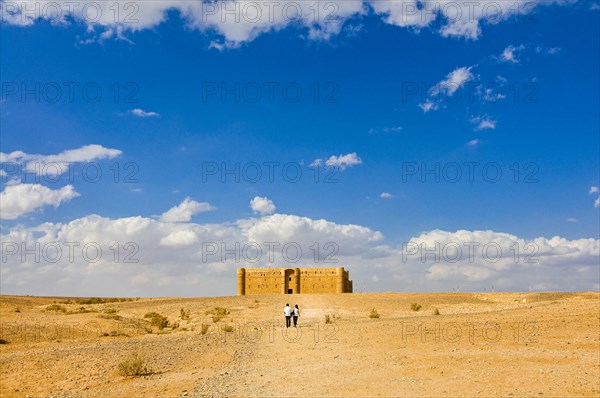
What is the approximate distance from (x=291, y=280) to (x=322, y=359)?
66.2 m

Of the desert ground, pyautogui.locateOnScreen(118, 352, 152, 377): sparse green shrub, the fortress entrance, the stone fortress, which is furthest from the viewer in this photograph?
the fortress entrance

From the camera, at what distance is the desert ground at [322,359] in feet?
47.5

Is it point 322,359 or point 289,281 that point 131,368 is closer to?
point 322,359

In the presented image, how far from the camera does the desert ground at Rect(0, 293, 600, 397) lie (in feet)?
47.5

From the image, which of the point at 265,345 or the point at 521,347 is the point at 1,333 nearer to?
the point at 265,345

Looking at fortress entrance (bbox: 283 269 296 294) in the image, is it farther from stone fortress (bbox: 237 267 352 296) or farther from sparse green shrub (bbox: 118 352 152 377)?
sparse green shrub (bbox: 118 352 152 377)

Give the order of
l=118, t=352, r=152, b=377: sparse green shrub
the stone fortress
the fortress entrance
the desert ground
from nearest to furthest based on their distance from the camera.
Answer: the desert ground, l=118, t=352, r=152, b=377: sparse green shrub, the stone fortress, the fortress entrance

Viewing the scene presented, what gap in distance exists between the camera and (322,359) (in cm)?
1920

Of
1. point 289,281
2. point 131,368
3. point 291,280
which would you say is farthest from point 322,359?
point 289,281

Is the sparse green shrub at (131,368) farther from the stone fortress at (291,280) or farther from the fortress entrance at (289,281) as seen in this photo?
the fortress entrance at (289,281)

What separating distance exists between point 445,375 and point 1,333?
26082 mm

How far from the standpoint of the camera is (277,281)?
282 feet

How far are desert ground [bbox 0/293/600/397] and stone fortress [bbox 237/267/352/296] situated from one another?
50.5m

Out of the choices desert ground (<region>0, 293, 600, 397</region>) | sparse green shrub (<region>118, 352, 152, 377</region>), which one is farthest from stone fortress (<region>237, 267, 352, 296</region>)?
sparse green shrub (<region>118, 352, 152, 377</region>)
